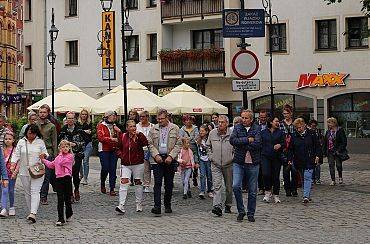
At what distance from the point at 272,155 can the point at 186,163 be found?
2.11 metres

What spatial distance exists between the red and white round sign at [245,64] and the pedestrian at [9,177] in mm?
4878

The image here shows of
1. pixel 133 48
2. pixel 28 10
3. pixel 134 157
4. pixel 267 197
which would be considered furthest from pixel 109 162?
pixel 28 10

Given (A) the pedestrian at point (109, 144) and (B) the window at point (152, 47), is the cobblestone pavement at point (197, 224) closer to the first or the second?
(A) the pedestrian at point (109, 144)

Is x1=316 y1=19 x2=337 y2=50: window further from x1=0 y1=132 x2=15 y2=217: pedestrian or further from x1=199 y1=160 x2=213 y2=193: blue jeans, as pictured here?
x1=0 y1=132 x2=15 y2=217: pedestrian

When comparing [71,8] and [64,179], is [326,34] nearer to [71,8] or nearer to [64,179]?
[71,8]

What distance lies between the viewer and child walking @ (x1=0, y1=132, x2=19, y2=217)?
13.5 meters

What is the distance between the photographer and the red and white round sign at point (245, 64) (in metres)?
15.1

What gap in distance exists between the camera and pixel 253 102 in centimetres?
3972

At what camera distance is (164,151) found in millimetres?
14117

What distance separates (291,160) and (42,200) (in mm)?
5622

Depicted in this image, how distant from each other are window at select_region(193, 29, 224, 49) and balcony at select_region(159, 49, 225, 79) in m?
1.01

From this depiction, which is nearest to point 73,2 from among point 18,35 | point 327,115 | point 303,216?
point 327,115

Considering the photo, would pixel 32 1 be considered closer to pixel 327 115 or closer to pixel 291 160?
pixel 327 115

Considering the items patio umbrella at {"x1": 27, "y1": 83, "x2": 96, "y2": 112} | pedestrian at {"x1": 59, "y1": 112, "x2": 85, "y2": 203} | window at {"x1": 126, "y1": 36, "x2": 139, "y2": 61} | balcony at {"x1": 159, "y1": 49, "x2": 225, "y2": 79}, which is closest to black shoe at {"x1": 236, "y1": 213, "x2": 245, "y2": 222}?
pedestrian at {"x1": 59, "y1": 112, "x2": 85, "y2": 203}
